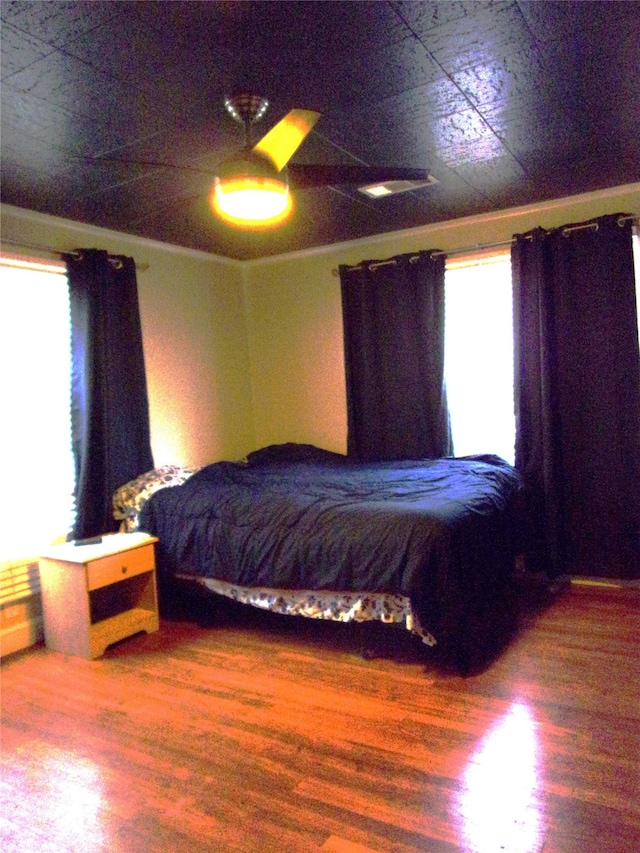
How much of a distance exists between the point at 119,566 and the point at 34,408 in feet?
3.40

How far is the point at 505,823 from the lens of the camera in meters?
1.84

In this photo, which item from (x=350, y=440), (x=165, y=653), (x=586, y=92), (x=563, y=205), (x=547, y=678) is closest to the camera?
(x=586, y=92)

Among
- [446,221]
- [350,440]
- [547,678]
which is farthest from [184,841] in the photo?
[446,221]

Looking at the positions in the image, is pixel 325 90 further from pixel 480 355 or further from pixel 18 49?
pixel 480 355

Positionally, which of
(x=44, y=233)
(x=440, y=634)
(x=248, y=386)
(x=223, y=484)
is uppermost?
(x=44, y=233)

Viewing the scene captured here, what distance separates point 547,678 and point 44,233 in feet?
11.6

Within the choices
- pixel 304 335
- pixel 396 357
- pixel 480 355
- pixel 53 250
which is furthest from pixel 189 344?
pixel 480 355

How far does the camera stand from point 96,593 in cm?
359

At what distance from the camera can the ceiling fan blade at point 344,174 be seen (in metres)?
2.30

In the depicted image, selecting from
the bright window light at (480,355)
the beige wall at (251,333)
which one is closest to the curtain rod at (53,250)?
the beige wall at (251,333)

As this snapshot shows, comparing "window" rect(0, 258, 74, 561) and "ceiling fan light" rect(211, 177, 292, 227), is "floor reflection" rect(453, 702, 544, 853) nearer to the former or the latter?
"ceiling fan light" rect(211, 177, 292, 227)

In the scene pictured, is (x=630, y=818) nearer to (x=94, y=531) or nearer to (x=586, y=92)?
(x=586, y=92)

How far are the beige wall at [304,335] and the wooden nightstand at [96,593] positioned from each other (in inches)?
73.6

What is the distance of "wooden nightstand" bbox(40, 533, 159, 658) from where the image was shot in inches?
125
